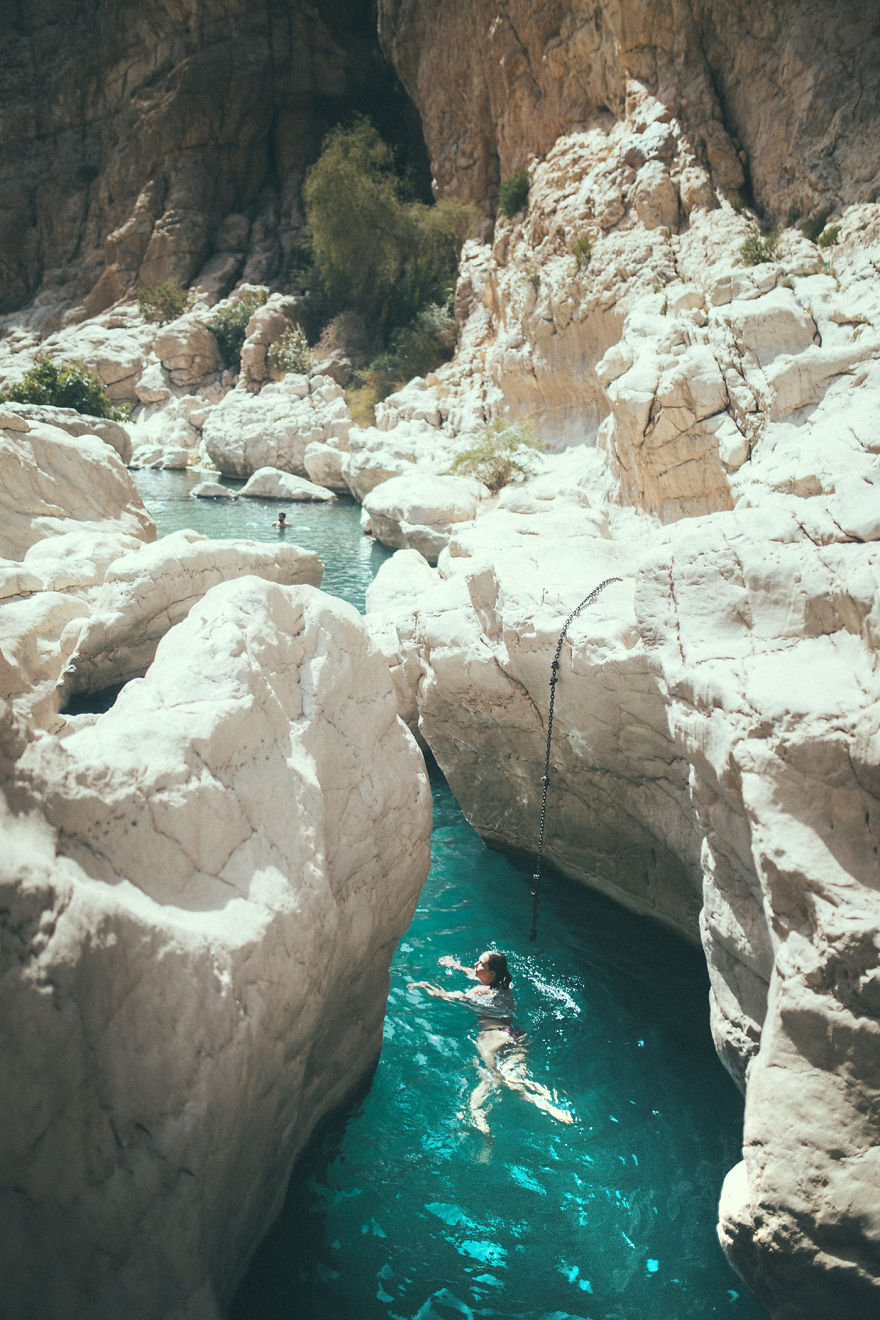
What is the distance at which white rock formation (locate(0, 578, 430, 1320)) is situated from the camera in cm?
222

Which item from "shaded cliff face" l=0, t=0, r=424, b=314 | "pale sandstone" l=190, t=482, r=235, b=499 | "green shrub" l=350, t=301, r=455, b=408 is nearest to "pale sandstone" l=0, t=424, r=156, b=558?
"pale sandstone" l=190, t=482, r=235, b=499

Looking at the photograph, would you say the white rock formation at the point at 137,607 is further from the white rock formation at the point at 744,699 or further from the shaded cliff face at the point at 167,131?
the shaded cliff face at the point at 167,131

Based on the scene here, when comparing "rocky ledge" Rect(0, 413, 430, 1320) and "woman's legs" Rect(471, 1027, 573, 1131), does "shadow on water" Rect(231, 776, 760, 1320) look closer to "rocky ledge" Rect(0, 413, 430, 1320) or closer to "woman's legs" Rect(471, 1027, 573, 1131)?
"woman's legs" Rect(471, 1027, 573, 1131)

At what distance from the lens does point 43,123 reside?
4275 cm

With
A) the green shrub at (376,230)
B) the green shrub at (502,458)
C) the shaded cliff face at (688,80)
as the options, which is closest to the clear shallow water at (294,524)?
the green shrub at (502,458)

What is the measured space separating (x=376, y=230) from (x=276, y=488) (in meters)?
15.3

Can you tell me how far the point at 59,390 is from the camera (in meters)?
24.9

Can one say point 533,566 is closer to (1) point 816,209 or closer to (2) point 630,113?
(1) point 816,209

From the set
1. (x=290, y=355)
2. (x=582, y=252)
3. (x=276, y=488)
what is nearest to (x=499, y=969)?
(x=582, y=252)

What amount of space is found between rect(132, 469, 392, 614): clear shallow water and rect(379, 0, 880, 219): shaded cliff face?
12.4 m

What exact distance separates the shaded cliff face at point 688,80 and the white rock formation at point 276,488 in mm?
13601

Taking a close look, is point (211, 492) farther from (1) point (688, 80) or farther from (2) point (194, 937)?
(2) point (194, 937)

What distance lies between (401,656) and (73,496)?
8015 millimetres

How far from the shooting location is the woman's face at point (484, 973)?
533cm
